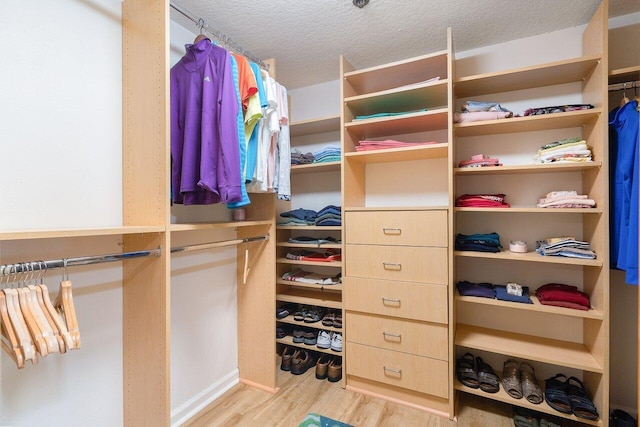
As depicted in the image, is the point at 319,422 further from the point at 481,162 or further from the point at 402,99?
the point at 402,99

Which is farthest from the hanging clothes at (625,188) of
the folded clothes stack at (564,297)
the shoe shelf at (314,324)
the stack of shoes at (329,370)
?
the stack of shoes at (329,370)

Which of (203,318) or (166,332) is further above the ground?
(166,332)

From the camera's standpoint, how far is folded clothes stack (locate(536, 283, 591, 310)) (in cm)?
156

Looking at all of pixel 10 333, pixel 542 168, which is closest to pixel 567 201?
pixel 542 168

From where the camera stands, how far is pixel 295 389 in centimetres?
200

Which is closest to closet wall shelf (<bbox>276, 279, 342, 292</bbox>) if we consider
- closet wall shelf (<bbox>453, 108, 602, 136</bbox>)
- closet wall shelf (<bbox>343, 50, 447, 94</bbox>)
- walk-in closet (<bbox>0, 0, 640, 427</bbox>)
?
walk-in closet (<bbox>0, 0, 640, 427</bbox>)

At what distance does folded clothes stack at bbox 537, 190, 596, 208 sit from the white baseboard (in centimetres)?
235

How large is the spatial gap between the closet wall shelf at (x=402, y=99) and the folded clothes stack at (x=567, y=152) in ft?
2.36

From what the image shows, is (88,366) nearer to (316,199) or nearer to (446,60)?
(316,199)

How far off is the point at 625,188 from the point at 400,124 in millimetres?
1250

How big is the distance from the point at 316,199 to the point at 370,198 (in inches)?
19.4

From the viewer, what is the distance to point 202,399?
1.82 meters

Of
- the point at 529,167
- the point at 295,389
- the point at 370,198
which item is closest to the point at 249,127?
the point at 370,198

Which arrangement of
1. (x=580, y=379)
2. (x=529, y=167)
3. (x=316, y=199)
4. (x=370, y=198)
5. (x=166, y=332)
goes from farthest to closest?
(x=316, y=199), (x=370, y=198), (x=580, y=379), (x=529, y=167), (x=166, y=332)
